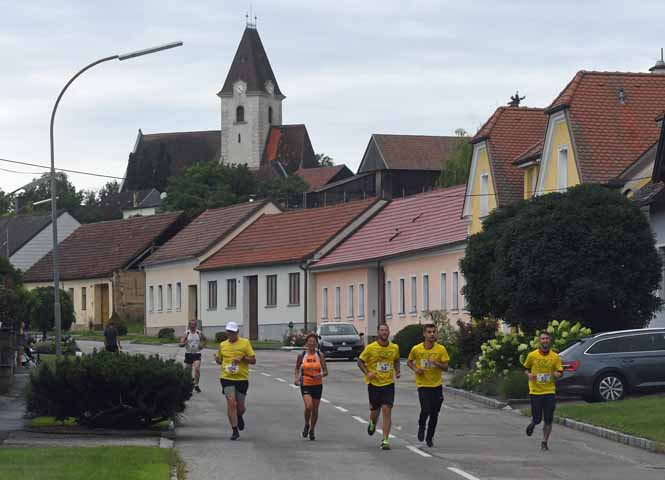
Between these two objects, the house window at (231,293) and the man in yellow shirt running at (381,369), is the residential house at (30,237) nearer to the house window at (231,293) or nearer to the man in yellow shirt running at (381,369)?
the house window at (231,293)

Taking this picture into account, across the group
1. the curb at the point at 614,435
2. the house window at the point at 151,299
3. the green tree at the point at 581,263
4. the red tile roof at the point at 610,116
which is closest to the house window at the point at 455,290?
the red tile roof at the point at 610,116

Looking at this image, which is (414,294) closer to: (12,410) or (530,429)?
(12,410)

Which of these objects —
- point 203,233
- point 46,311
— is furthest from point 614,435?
point 203,233

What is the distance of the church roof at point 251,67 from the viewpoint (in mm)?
174375

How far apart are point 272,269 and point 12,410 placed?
45.5 meters

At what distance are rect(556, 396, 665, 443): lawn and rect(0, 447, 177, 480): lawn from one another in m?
8.23

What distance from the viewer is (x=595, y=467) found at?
19.7 meters

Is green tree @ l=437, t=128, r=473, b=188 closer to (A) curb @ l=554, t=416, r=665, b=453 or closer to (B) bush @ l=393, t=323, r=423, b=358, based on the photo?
(B) bush @ l=393, t=323, r=423, b=358

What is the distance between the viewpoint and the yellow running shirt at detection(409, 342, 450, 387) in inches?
874

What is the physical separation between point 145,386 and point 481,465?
637cm

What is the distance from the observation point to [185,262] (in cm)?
8131

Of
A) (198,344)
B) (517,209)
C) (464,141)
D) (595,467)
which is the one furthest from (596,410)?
(464,141)

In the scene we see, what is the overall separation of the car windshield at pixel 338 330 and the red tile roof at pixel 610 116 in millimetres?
11799

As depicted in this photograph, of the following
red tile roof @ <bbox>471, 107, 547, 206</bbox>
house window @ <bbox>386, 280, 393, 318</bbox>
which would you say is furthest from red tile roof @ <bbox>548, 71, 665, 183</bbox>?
house window @ <bbox>386, 280, 393, 318</bbox>
